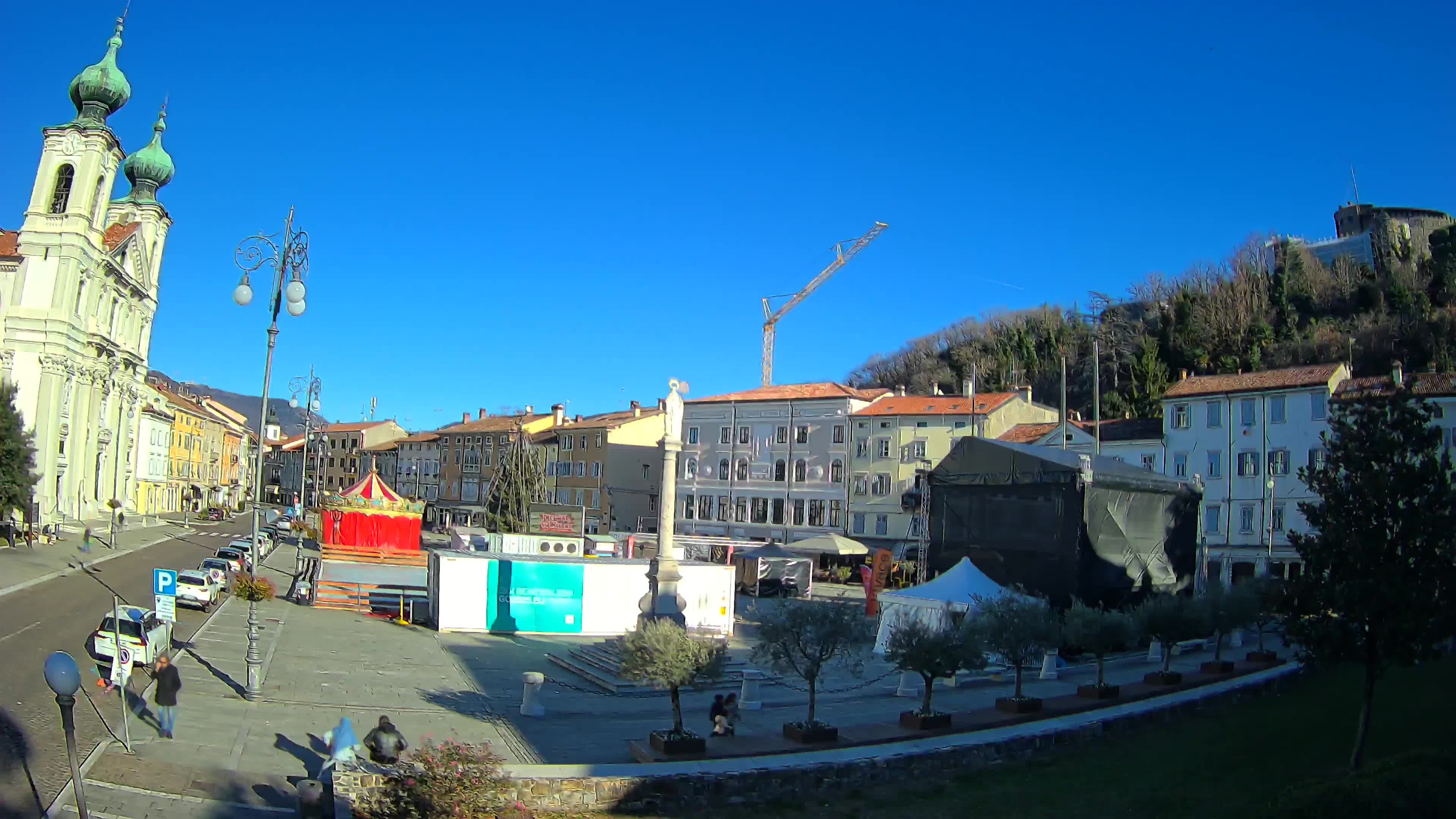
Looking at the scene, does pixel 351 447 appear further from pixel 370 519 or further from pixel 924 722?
pixel 924 722

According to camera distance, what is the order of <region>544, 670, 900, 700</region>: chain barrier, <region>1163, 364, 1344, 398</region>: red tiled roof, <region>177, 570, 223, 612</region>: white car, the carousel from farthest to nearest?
<region>1163, 364, 1344, 398</region>: red tiled roof → the carousel → <region>177, 570, 223, 612</region>: white car → <region>544, 670, 900, 700</region>: chain barrier

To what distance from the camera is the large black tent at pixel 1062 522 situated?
32.2 m

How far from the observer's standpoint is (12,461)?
39.1 meters

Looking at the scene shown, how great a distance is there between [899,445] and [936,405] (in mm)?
3416

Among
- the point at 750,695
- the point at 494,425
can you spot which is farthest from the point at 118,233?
the point at 750,695

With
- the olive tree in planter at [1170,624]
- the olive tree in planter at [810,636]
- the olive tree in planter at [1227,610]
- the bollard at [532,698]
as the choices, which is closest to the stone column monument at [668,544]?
the bollard at [532,698]

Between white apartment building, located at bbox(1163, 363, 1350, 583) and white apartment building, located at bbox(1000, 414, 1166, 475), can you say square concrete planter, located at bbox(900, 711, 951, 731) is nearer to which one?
white apartment building, located at bbox(1163, 363, 1350, 583)

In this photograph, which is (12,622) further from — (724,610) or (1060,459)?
(1060,459)

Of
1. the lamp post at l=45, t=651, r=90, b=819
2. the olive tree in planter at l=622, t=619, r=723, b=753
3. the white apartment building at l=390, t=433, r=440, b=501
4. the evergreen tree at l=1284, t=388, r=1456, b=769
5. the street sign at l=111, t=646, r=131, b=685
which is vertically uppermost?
the white apartment building at l=390, t=433, r=440, b=501

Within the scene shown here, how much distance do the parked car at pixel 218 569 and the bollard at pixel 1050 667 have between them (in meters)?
25.9

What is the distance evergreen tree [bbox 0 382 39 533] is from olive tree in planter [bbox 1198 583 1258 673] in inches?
1692

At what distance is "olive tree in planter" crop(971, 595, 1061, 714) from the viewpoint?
60.0ft

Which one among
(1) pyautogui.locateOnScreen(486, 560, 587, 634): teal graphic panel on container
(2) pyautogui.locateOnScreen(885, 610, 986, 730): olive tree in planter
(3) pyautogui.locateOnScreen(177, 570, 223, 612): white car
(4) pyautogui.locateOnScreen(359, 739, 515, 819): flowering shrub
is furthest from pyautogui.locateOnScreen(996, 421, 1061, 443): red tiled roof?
(4) pyautogui.locateOnScreen(359, 739, 515, 819): flowering shrub

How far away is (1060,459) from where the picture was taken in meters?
34.2
